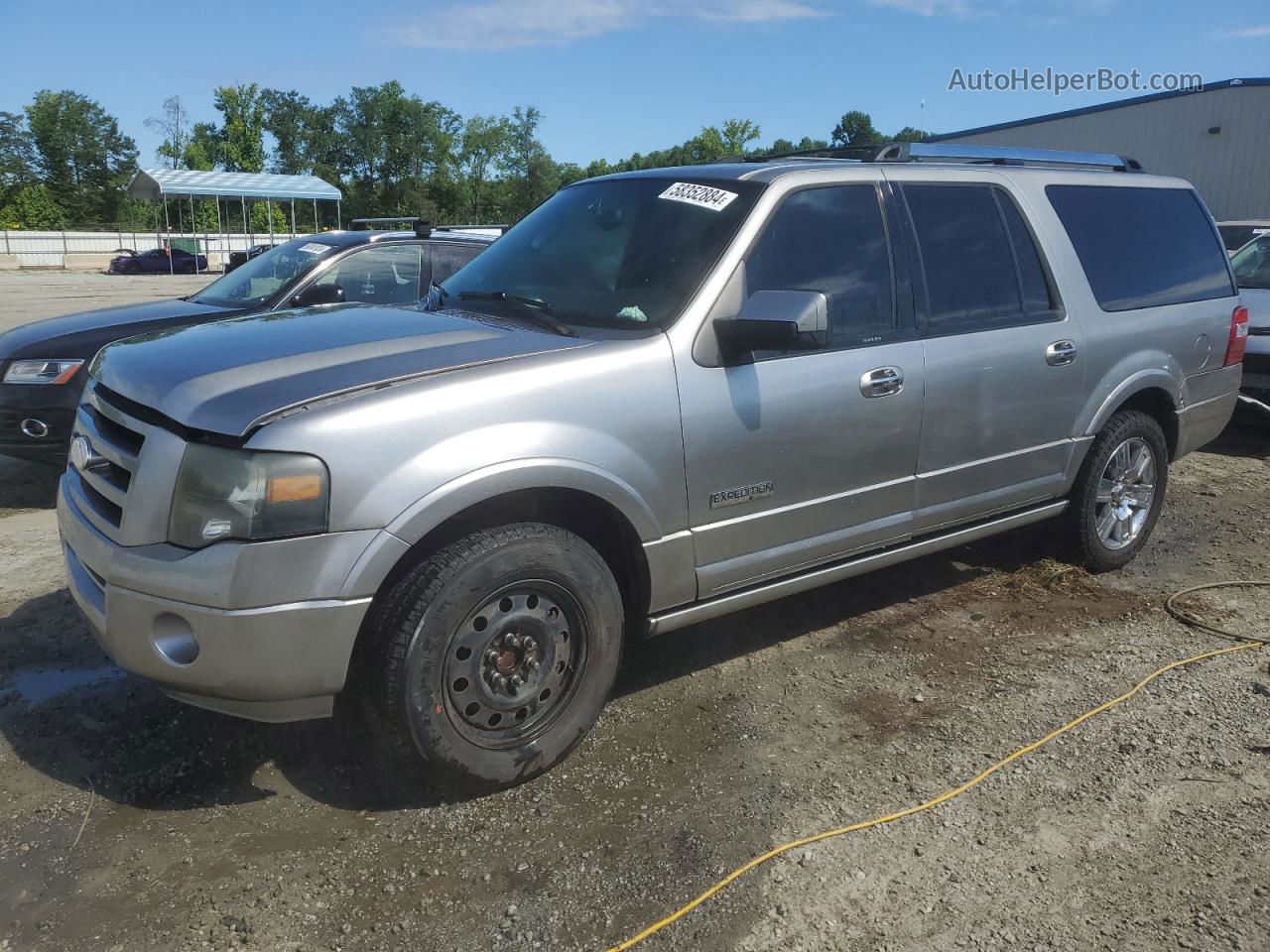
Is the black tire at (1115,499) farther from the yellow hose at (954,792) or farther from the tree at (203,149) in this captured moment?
the tree at (203,149)

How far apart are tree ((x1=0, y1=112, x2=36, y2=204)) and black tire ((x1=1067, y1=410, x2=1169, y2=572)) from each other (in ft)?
272

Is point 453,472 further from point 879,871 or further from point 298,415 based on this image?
point 879,871

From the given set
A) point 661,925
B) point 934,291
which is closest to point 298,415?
point 661,925

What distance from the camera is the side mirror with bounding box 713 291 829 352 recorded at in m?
3.24

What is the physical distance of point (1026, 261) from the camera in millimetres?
4477

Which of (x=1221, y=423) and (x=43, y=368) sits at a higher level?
(x=43, y=368)

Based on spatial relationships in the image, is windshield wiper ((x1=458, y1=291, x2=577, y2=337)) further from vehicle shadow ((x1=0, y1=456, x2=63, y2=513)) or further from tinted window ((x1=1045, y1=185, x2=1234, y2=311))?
vehicle shadow ((x1=0, y1=456, x2=63, y2=513))

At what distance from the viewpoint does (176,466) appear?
8.84 ft

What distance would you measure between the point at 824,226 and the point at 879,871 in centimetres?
227

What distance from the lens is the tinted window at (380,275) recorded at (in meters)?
6.70

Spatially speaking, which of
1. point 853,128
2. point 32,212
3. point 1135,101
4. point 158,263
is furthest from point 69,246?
point 853,128

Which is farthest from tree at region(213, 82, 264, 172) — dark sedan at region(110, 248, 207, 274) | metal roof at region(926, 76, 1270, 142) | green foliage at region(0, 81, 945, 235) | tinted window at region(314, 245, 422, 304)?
tinted window at region(314, 245, 422, 304)

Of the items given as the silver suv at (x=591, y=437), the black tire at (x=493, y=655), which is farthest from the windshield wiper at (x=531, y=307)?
the black tire at (x=493, y=655)

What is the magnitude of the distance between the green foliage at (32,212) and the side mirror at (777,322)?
7251 cm
